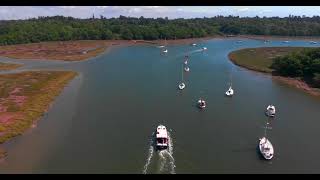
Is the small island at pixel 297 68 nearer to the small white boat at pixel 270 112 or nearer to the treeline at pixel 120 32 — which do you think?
the small white boat at pixel 270 112

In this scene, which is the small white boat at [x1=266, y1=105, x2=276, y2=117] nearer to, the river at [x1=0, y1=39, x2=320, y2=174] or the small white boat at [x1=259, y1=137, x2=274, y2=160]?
the river at [x1=0, y1=39, x2=320, y2=174]

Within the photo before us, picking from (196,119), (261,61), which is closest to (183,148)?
(196,119)

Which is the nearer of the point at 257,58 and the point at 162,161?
the point at 162,161

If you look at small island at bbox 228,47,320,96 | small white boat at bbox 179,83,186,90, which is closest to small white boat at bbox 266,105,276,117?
small island at bbox 228,47,320,96

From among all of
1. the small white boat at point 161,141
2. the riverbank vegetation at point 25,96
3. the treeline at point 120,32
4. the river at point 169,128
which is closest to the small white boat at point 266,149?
the river at point 169,128

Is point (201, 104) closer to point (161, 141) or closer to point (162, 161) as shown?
point (161, 141)

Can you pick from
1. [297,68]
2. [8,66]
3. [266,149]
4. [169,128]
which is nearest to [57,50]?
[8,66]
